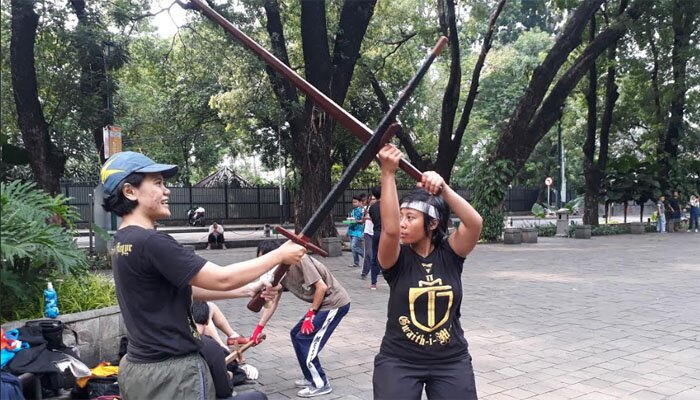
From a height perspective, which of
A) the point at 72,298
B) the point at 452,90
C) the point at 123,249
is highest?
the point at 452,90

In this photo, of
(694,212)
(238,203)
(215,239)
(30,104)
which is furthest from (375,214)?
(238,203)

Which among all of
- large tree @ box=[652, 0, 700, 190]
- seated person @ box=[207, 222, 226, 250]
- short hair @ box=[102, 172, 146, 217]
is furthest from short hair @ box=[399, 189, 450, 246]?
large tree @ box=[652, 0, 700, 190]

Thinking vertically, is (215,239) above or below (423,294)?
below

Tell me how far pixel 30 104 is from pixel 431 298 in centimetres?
1226

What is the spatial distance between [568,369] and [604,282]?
19.5 ft

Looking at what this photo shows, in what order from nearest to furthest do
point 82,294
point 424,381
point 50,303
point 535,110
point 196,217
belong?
point 424,381 < point 50,303 < point 82,294 < point 535,110 < point 196,217

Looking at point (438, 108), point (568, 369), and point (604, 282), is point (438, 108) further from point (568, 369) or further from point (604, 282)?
point (568, 369)

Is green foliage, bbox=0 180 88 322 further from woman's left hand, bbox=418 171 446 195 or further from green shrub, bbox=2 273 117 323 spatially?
woman's left hand, bbox=418 171 446 195

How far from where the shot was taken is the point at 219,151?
116 ft

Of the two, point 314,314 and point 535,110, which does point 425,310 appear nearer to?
point 314,314

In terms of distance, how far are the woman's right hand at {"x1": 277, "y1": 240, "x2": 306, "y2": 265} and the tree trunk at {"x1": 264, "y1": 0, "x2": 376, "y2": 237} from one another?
12.8 m

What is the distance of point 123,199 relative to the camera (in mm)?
2533

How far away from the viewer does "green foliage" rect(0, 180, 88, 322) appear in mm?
4844

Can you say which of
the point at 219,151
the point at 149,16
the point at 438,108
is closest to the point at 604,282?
the point at 149,16
